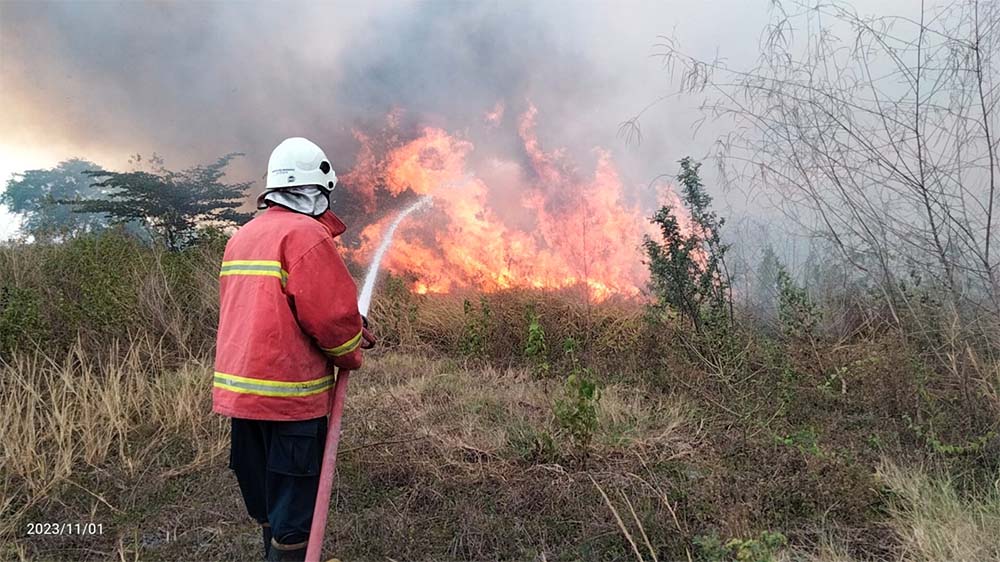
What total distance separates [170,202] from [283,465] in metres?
8.20

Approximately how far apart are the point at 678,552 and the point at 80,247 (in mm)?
6795

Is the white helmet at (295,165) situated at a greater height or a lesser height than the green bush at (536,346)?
greater

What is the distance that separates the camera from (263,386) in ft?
7.02

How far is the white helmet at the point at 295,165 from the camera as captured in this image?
232cm

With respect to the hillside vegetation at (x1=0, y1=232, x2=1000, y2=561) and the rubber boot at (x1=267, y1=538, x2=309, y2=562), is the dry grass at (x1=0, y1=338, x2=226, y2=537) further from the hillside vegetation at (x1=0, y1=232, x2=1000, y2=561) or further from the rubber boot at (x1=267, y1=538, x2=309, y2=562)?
the rubber boot at (x1=267, y1=538, x2=309, y2=562)

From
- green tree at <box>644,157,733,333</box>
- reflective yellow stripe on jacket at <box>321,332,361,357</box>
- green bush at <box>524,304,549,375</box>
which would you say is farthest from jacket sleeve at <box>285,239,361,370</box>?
green tree at <box>644,157,733,333</box>

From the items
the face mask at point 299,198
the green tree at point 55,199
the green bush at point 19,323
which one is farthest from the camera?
the green tree at point 55,199

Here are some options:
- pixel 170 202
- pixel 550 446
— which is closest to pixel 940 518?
pixel 550 446

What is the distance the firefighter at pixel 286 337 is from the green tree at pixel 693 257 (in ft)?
11.7

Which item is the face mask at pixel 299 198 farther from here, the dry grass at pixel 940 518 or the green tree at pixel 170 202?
the green tree at pixel 170 202

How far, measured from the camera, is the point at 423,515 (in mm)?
3158

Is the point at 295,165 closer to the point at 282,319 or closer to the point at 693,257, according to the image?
the point at 282,319

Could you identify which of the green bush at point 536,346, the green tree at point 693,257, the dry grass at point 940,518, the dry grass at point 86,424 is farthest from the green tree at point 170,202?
the dry grass at point 940,518

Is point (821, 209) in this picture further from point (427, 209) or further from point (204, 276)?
point (204, 276)
